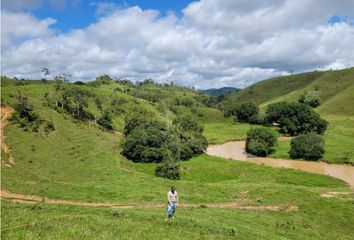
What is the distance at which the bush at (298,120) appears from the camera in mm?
143250

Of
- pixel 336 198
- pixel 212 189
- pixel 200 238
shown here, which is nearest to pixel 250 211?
pixel 212 189

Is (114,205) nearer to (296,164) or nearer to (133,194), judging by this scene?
(133,194)

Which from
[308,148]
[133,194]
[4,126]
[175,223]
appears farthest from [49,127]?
[308,148]

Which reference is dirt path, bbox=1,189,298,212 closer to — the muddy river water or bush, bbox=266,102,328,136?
the muddy river water

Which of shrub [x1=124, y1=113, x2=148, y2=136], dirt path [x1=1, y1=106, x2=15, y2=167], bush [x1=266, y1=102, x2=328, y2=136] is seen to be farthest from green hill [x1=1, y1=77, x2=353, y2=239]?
bush [x1=266, y1=102, x2=328, y2=136]

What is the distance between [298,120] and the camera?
14838cm

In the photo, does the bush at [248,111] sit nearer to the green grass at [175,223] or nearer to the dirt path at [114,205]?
the green grass at [175,223]

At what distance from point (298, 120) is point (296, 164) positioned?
49.6 m

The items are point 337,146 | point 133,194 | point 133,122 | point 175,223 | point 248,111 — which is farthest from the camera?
point 248,111

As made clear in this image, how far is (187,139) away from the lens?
4173 inches

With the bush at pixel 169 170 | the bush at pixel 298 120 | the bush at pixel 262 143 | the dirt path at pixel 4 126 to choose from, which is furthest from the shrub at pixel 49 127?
the bush at pixel 298 120

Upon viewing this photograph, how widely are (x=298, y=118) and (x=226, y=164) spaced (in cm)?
6859

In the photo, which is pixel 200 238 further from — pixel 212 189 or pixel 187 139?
pixel 187 139

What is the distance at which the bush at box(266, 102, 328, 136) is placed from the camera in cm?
14325
